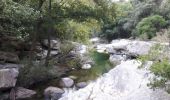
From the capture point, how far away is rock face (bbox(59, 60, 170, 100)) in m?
9.84

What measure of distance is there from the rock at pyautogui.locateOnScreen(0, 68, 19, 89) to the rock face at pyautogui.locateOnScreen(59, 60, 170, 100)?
4.48 m

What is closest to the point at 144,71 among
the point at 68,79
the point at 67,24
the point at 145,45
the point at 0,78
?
the point at 0,78

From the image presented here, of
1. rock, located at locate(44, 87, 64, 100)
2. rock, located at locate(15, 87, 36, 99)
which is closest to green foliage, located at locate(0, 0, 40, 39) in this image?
rock, located at locate(15, 87, 36, 99)

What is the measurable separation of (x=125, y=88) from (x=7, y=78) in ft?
19.9

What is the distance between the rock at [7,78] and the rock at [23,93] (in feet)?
1.68

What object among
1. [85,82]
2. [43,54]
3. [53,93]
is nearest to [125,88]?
[53,93]

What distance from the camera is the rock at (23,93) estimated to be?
15.1 meters

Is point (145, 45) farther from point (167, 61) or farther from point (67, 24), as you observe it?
point (167, 61)

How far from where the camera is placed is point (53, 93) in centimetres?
1599

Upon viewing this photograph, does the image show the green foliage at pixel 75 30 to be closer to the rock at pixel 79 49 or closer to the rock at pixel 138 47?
the rock at pixel 79 49

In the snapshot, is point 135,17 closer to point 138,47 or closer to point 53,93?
point 138,47

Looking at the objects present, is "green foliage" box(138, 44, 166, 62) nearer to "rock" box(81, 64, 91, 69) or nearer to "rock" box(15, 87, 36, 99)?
"rock" box(15, 87, 36, 99)

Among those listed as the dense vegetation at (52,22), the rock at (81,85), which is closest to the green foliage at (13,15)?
the dense vegetation at (52,22)

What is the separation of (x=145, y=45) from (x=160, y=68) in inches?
903
